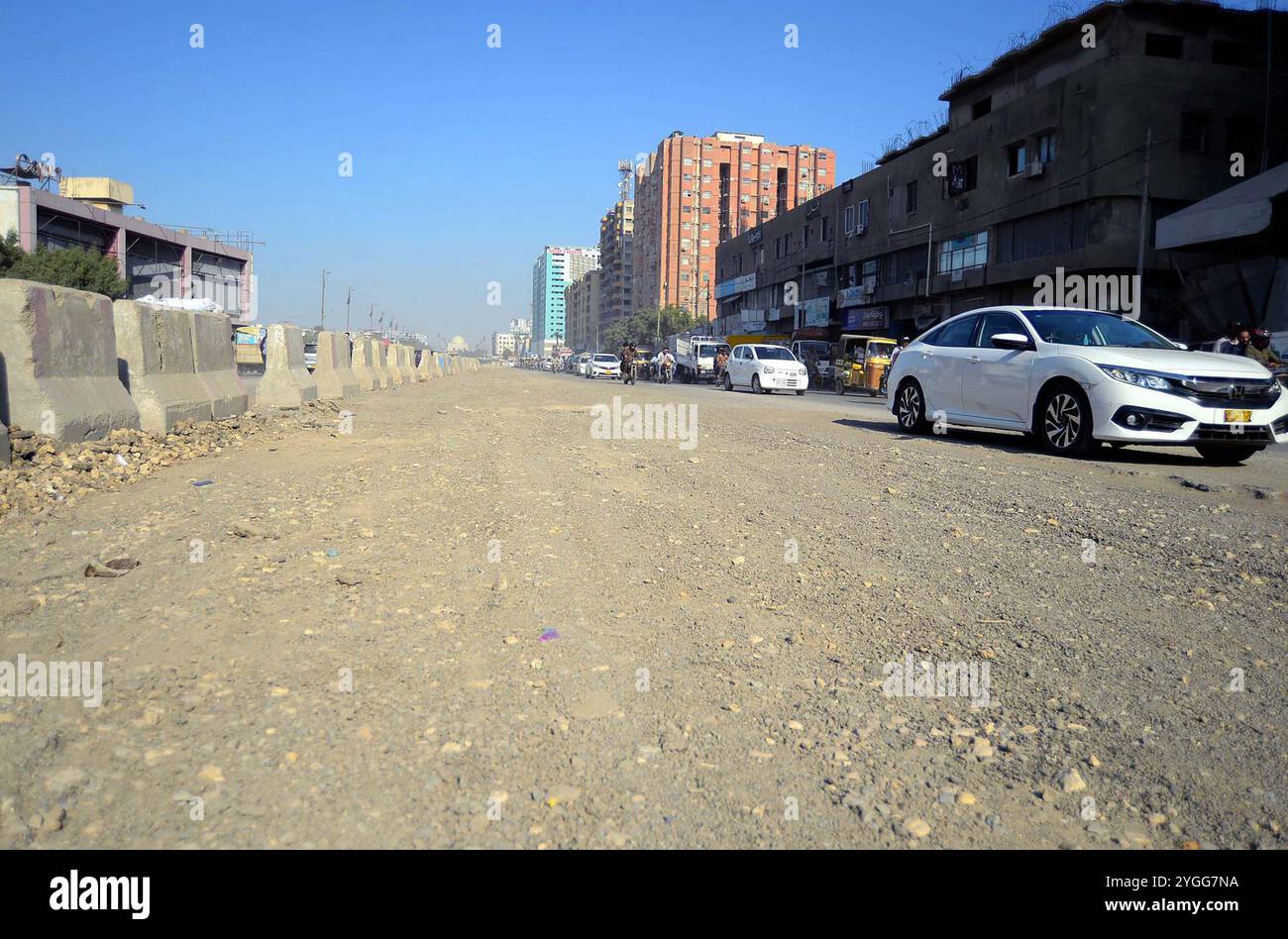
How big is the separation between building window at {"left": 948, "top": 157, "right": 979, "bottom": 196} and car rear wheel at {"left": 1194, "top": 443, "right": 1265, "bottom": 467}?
1465 inches

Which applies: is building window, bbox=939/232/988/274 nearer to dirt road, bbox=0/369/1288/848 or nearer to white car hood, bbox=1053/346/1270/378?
white car hood, bbox=1053/346/1270/378

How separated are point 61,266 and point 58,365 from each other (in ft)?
176

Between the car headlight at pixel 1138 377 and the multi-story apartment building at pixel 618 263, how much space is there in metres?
155

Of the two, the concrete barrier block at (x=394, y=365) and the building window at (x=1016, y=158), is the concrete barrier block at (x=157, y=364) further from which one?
the building window at (x=1016, y=158)

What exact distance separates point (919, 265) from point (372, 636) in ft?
158

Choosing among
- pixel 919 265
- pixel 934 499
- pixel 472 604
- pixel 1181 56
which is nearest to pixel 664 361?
pixel 919 265

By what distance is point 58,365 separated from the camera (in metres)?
7.55

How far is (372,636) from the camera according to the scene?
11.8 ft

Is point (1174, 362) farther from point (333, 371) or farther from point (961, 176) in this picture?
point (961, 176)

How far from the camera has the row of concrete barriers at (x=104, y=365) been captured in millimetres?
7113

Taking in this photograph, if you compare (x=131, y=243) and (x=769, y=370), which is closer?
(x=769, y=370)

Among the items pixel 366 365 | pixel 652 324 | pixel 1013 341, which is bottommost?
pixel 366 365

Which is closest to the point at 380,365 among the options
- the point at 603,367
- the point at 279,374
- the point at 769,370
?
the point at 279,374
